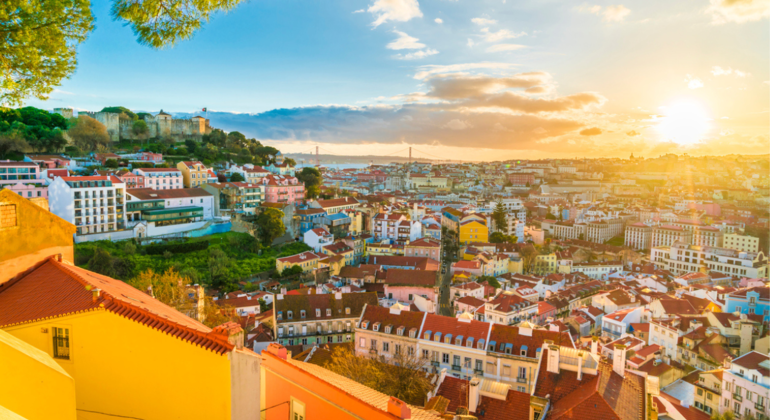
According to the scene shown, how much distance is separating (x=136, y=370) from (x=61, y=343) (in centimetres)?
73

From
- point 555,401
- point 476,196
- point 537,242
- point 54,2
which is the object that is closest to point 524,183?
point 476,196

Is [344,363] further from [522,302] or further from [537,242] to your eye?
[537,242]

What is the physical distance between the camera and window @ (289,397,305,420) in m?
3.80

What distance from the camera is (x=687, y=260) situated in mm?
39688

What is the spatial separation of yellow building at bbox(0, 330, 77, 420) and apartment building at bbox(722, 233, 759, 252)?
51.5 metres

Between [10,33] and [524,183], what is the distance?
102198 millimetres

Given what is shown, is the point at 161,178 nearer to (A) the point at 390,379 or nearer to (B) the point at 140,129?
(B) the point at 140,129

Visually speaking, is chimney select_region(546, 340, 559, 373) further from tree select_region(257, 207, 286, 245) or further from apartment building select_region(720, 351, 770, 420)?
tree select_region(257, 207, 286, 245)

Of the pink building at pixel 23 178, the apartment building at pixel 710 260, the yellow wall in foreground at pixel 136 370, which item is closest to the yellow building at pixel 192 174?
the pink building at pixel 23 178

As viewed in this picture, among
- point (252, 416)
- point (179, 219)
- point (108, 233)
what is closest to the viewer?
point (252, 416)

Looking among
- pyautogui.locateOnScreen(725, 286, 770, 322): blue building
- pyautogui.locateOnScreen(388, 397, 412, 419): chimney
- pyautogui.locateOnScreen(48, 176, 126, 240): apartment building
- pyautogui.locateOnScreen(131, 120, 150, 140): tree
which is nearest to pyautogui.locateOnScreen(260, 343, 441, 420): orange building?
pyautogui.locateOnScreen(388, 397, 412, 419): chimney

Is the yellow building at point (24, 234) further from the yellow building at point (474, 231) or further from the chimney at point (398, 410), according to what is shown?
the yellow building at point (474, 231)

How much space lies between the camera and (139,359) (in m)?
3.41

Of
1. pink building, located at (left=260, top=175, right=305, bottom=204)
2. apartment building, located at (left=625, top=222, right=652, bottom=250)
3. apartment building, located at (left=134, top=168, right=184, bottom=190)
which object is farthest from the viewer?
apartment building, located at (left=625, top=222, right=652, bottom=250)
